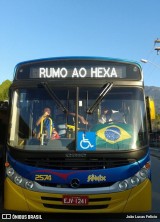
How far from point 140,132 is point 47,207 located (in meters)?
1.98

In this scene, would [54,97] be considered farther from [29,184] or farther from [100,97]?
[29,184]

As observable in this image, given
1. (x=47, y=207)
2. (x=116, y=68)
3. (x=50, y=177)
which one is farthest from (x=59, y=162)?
(x=116, y=68)

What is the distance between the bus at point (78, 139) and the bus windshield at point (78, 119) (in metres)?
0.02

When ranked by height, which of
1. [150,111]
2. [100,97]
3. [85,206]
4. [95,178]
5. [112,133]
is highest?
[100,97]

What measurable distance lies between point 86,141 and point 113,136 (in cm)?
47

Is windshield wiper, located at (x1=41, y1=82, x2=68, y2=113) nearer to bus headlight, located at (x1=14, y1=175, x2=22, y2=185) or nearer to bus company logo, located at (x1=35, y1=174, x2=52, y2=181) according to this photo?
bus company logo, located at (x1=35, y1=174, x2=52, y2=181)

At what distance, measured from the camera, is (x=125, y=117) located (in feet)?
23.1

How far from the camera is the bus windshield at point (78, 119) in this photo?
264 inches

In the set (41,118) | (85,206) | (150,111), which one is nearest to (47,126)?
(41,118)

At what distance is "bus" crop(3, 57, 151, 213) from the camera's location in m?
6.39

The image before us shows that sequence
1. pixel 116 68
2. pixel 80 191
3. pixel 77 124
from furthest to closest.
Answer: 1. pixel 116 68
2. pixel 77 124
3. pixel 80 191

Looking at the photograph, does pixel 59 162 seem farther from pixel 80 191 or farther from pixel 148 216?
pixel 148 216

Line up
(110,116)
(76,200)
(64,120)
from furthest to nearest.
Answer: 1. (110,116)
2. (64,120)
3. (76,200)

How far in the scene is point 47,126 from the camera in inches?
274
